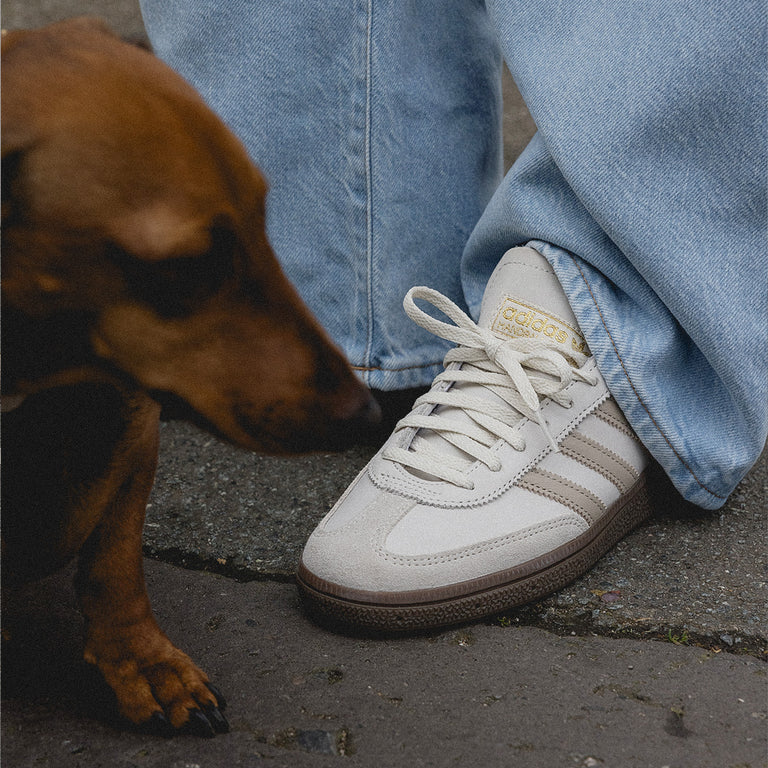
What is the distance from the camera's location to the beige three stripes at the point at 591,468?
1.26 meters

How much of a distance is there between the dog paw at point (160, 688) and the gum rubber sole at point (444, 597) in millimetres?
198

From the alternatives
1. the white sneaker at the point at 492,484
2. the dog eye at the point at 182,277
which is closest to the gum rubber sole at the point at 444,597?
the white sneaker at the point at 492,484

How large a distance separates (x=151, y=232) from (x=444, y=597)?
2.03ft

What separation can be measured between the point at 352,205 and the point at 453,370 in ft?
1.37

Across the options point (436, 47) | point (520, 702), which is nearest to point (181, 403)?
point (520, 702)

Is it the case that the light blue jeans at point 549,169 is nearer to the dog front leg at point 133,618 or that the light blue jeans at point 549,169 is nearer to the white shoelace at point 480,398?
the white shoelace at point 480,398

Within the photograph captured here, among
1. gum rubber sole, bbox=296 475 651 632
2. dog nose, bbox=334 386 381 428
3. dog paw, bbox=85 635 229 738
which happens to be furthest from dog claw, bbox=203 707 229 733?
dog nose, bbox=334 386 381 428

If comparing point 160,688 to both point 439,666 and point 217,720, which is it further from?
point 439,666

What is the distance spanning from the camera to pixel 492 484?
1.24 metres

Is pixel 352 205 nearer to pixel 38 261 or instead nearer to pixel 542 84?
pixel 542 84

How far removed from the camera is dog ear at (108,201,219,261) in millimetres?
798

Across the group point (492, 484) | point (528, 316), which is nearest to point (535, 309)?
point (528, 316)

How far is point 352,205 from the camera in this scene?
1.60 meters

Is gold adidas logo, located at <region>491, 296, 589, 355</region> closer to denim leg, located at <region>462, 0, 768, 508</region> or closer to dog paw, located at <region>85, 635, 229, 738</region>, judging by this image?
denim leg, located at <region>462, 0, 768, 508</region>
